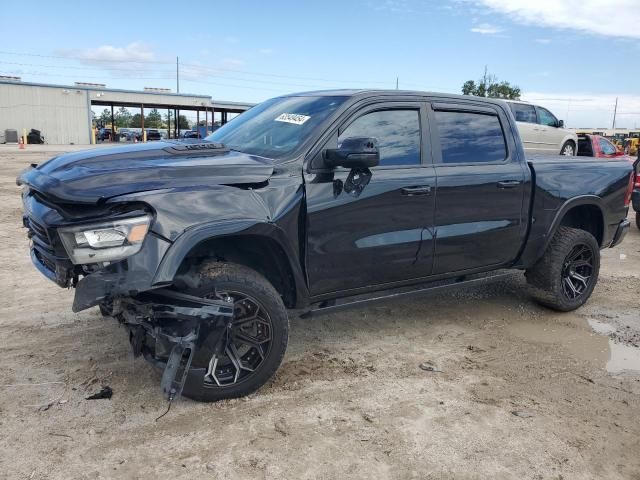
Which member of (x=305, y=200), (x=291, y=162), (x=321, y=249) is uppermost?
(x=291, y=162)

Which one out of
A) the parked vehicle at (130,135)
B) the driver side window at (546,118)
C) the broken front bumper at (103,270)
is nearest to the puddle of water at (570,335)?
the broken front bumper at (103,270)

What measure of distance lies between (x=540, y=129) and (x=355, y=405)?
Result: 45.7 feet

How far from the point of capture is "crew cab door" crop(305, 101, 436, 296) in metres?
3.69

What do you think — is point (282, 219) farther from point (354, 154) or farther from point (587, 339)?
point (587, 339)

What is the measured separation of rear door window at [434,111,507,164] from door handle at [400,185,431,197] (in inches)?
14.3

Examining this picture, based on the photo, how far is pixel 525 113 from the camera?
50.1 ft

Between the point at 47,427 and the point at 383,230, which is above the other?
the point at 383,230

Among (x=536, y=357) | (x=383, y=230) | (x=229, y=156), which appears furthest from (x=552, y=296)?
(x=229, y=156)

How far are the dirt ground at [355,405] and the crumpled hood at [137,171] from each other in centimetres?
133

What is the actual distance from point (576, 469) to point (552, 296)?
2.60 m

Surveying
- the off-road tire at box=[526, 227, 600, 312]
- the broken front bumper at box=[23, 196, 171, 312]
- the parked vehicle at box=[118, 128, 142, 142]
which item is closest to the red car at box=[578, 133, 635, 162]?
the off-road tire at box=[526, 227, 600, 312]

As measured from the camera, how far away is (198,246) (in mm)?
3330

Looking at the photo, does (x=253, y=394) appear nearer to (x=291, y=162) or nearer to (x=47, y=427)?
(x=47, y=427)

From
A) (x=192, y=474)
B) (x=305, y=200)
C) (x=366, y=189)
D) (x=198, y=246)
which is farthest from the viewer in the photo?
(x=366, y=189)
